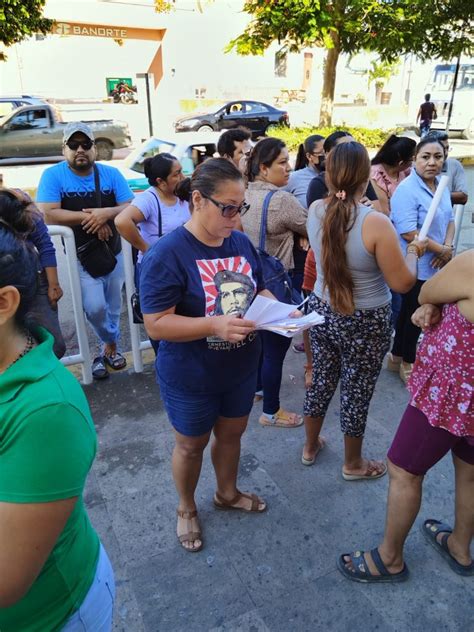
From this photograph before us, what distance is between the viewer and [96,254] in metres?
3.84

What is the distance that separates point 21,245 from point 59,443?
0.45 meters

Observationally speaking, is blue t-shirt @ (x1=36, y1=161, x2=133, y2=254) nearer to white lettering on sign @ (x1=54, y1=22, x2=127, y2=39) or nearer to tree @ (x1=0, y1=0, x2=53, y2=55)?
tree @ (x1=0, y1=0, x2=53, y2=55)

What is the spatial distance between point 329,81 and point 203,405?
54.6 feet

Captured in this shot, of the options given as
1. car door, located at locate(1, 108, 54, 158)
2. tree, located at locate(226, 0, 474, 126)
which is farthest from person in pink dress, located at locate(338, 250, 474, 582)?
car door, located at locate(1, 108, 54, 158)

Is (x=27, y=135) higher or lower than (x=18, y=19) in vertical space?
lower

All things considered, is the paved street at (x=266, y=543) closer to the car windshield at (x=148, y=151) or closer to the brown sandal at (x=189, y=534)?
the brown sandal at (x=189, y=534)

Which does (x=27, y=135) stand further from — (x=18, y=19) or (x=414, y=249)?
(x=414, y=249)

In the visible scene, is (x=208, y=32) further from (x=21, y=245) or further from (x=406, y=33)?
(x=21, y=245)

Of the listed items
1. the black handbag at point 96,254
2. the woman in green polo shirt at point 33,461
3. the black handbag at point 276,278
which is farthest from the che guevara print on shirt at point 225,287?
the black handbag at point 96,254

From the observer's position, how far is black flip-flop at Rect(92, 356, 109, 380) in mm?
4012

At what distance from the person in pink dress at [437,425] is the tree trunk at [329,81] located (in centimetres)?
1580

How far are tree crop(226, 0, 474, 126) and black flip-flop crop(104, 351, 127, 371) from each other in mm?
13050

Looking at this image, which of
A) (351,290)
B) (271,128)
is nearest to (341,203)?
(351,290)

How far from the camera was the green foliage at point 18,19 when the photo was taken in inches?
444
